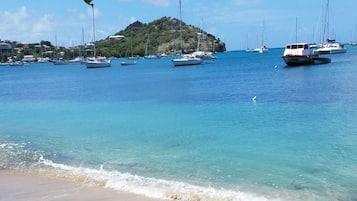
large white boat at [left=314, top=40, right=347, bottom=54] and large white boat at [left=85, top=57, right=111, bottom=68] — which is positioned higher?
large white boat at [left=314, top=40, right=347, bottom=54]

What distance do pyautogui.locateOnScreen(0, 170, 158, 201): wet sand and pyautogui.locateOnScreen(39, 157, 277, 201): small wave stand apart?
443 millimetres

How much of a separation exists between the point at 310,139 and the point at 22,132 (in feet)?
54.8

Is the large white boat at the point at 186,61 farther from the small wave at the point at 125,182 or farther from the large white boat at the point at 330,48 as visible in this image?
the small wave at the point at 125,182

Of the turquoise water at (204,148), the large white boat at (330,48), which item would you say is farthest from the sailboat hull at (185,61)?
the turquoise water at (204,148)

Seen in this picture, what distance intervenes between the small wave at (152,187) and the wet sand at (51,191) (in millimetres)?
443

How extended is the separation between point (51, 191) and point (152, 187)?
2962 millimetres

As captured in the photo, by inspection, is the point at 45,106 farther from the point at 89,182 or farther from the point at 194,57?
the point at 194,57

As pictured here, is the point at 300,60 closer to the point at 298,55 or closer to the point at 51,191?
the point at 298,55

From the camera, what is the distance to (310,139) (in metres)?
20.4

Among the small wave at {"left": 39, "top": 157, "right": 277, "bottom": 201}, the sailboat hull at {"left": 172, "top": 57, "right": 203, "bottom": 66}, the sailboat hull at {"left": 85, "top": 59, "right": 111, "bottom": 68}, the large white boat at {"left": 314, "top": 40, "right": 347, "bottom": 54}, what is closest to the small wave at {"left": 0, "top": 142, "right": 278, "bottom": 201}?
the small wave at {"left": 39, "top": 157, "right": 277, "bottom": 201}

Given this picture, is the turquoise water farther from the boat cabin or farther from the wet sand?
the boat cabin

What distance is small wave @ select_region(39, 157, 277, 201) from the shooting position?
12.3 meters

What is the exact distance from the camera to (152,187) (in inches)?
529

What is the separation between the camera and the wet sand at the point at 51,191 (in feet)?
40.8
